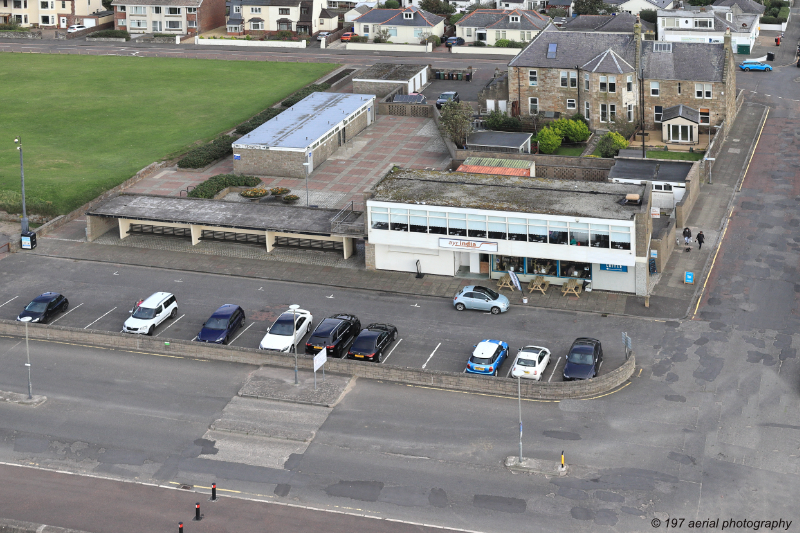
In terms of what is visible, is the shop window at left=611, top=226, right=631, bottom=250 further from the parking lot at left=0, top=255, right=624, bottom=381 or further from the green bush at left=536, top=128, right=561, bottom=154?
the green bush at left=536, top=128, right=561, bottom=154

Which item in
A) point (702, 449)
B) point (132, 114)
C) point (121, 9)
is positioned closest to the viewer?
point (702, 449)

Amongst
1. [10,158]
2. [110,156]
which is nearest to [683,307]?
[110,156]

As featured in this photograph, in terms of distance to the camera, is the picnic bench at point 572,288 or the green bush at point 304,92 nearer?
the picnic bench at point 572,288

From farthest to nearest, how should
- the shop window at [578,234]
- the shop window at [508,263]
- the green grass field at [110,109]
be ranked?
the green grass field at [110,109] < the shop window at [508,263] < the shop window at [578,234]

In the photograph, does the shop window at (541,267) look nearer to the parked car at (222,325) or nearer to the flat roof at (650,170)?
the flat roof at (650,170)

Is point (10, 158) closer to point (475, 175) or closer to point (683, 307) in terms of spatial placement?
point (475, 175)

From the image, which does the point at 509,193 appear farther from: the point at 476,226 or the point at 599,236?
the point at 599,236

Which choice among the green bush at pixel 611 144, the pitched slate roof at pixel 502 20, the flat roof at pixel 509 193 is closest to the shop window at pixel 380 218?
the flat roof at pixel 509 193
